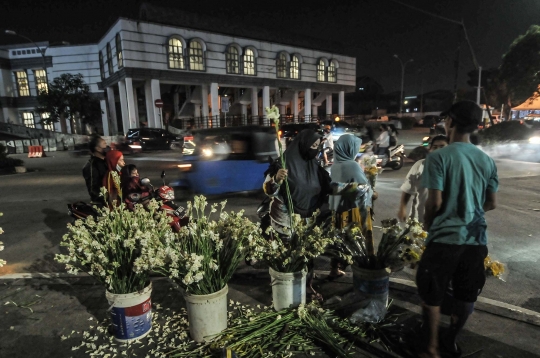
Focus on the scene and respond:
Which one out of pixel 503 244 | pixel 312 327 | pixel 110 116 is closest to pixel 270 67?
pixel 110 116

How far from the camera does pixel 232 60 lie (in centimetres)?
2956

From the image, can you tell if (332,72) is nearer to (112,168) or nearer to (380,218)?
(380,218)

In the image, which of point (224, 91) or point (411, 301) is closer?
point (411, 301)

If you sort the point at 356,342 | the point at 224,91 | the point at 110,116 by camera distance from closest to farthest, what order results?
the point at 356,342
the point at 110,116
the point at 224,91

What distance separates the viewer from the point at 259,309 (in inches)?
139

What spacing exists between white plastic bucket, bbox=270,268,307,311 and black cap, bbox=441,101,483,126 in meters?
1.89

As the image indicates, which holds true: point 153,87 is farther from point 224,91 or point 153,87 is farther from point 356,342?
point 356,342

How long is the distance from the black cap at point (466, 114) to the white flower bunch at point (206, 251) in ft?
6.22

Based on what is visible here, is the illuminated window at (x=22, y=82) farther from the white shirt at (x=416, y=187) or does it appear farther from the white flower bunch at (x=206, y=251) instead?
the white shirt at (x=416, y=187)

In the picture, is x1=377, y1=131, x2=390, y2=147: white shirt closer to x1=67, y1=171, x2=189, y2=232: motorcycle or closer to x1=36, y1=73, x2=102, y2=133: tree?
x1=67, y1=171, x2=189, y2=232: motorcycle

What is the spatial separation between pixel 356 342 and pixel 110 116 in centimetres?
3308

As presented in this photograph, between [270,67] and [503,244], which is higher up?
[270,67]

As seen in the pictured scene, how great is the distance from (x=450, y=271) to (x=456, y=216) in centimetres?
43

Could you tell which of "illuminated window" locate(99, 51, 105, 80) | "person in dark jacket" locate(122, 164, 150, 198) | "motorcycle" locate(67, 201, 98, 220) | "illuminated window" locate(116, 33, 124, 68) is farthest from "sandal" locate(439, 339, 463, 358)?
"illuminated window" locate(99, 51, 105, 80)
